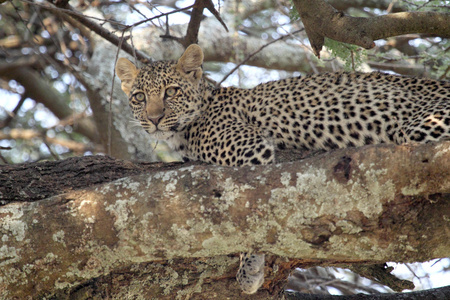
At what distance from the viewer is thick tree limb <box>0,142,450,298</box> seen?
3.67 m

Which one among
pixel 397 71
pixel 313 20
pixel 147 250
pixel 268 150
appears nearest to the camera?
pixel 147 250

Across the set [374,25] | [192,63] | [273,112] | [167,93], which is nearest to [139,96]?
[167,93]

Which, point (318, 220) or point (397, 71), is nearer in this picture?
point (318, 220)

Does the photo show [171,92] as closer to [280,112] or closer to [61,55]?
[280,112]

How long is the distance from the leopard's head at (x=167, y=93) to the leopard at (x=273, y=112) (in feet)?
0.04

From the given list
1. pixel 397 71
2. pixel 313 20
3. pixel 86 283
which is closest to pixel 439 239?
pixel 313 20

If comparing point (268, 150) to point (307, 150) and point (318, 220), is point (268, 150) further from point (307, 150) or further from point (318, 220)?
point (318, 220)

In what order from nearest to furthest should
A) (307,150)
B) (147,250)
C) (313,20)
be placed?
(147,250) → (313,20) → (307,150)

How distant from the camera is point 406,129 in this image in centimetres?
531

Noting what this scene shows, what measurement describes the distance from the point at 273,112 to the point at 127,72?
2135mm

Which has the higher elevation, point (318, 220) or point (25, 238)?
point (318, 220)

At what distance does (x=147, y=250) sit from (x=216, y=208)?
674mm

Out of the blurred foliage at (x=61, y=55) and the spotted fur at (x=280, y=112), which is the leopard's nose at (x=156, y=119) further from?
the blurred foliage at (x=61, y=55)

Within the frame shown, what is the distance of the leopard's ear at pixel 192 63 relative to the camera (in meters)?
6.62
